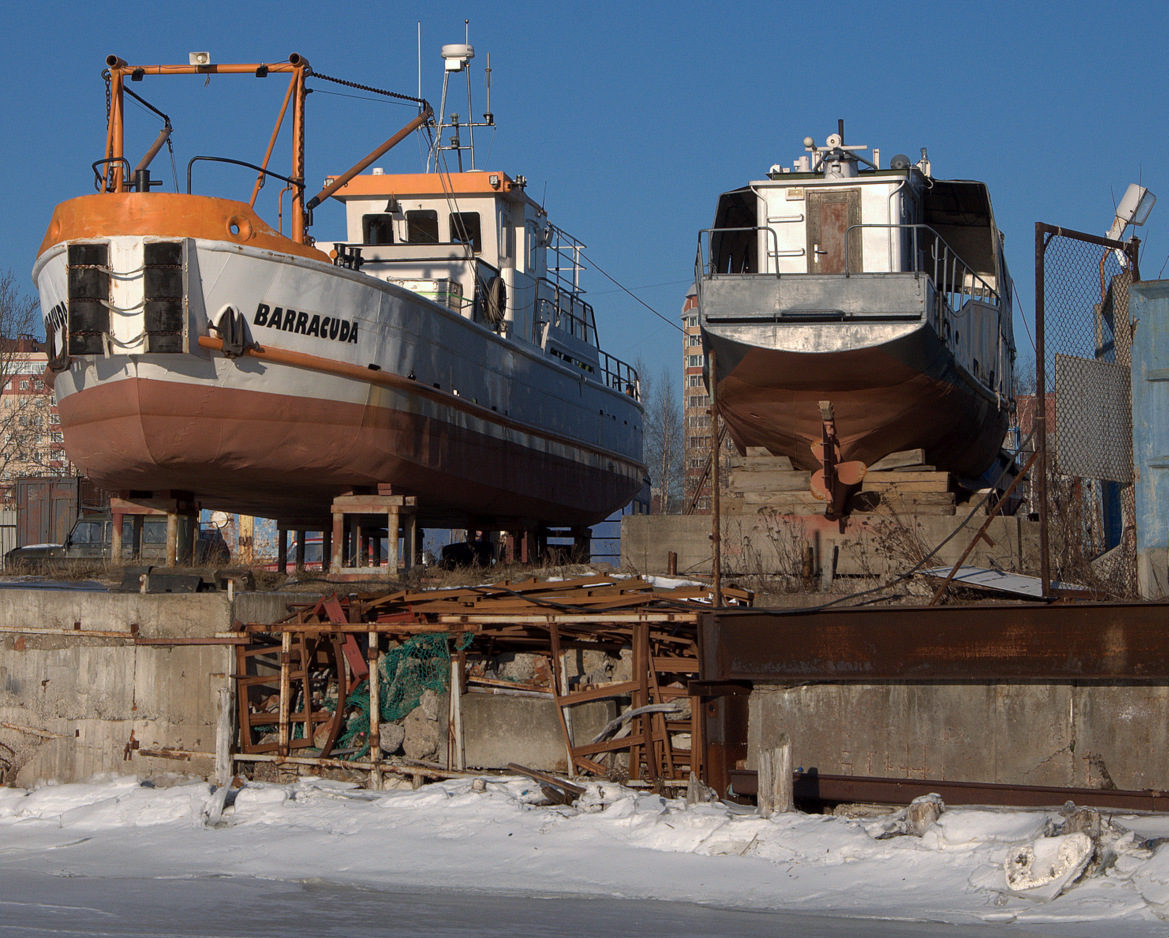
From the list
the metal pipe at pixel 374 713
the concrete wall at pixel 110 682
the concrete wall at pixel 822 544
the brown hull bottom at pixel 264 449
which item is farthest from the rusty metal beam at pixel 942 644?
the brown hull bottom at pixel 264 449

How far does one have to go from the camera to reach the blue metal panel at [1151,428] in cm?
930

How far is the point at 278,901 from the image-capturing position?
23.3 feet

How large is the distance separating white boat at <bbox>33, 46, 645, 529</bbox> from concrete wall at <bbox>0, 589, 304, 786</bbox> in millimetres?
2813

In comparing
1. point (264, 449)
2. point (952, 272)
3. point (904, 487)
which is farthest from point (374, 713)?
point (952, 272)

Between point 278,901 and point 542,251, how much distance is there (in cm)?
1740

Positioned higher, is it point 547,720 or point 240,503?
point 240,503

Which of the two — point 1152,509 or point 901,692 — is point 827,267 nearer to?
point 1152,509

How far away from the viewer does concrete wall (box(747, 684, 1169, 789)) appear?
27.9 ft

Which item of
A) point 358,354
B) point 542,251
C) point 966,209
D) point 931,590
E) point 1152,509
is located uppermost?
point 542,251

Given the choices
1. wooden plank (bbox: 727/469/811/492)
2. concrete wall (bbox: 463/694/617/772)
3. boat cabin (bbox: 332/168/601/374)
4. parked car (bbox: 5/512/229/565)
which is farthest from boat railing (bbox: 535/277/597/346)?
concrete wall (bbox: 463/694/617/772)

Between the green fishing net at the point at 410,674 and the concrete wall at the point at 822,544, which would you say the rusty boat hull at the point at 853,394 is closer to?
the concrete wall at the point at 822,544

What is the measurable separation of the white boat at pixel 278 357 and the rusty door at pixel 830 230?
5254 millimetres

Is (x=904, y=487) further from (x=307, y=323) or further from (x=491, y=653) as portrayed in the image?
(x=307, y=323)

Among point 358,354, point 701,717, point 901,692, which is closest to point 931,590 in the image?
point 901,692
